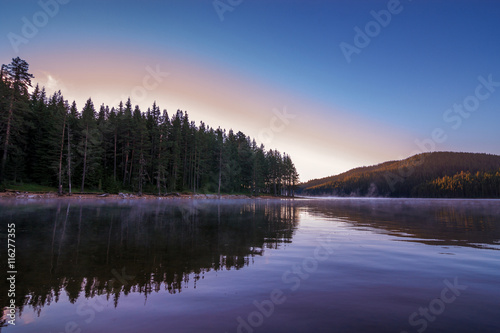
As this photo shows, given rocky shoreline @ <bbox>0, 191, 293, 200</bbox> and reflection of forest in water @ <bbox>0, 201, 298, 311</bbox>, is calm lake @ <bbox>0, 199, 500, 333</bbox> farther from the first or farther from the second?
rocky shoreline @ <bbox>0, 191, 293, 200</bbox>

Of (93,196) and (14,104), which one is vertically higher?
(14,104)

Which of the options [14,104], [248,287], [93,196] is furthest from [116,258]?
[14,104]

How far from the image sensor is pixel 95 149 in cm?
6444

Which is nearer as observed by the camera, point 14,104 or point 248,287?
point 248,287

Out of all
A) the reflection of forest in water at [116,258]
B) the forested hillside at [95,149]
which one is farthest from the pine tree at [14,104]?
the reflection of forest in water at [116,258]

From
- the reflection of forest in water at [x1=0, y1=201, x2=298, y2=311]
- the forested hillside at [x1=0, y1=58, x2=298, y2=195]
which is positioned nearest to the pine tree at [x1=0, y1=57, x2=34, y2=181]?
the forested hillside at [x1=0, y1=58, x2=298, y2=195]

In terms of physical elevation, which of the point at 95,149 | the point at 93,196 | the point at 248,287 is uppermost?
the point at 95,149

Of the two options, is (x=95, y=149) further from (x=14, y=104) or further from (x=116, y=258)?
(x=116, y=258)

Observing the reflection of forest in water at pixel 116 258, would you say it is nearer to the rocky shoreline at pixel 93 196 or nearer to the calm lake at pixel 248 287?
the calm lake at pixel 248 287

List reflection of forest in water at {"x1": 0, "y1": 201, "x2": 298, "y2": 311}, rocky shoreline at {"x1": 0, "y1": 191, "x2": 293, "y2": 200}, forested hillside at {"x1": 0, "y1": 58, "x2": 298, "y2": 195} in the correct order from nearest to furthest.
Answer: reflection of forest in water at {"x1": 0, "y1": 201, "x2": 298, "y2": 311} → rocky shoreline at {"x1": 0, "y1": 191, "x2": 293, "y2": 200} → forested hillside at {"x1": 0, "y1": 58, "x2": 298, "y2": 195}

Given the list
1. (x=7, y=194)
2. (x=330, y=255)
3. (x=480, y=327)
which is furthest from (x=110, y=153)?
(x=480, y=327)

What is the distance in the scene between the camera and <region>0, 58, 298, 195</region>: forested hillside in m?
52.8

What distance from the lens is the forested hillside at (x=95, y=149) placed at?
52.8 meters

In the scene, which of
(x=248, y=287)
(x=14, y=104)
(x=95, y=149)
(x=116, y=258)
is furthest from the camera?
(x=95, y=149)
